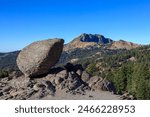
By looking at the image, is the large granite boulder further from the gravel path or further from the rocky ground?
the gravel path

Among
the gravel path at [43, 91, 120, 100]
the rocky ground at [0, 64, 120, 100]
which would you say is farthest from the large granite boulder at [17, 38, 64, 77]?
the gravel path at [43, 91, 120, 100]

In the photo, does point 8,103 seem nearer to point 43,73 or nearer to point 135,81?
point 43,73

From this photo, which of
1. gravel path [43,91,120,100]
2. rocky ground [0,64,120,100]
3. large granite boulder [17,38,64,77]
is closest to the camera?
gravel path [43,91,120,100]

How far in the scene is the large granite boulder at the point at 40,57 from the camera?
119 feet

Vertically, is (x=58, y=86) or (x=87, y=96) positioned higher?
(x=58, y=86)

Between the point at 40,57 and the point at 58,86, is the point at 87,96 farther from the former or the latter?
the point at 40,57

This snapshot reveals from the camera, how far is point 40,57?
119 feet

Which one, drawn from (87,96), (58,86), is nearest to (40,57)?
(58,86)

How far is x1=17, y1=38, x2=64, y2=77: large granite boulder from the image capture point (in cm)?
3628

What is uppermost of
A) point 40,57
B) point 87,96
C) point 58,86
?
point 40,57

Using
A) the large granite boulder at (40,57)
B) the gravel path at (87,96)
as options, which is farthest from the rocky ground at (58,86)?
the large granite boulder at (40,57)

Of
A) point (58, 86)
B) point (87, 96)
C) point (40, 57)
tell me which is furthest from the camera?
point (40, 57)

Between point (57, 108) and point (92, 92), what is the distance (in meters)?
21.4

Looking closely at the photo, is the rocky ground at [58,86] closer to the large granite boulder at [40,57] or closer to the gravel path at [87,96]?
the gravel path at [87,96]
